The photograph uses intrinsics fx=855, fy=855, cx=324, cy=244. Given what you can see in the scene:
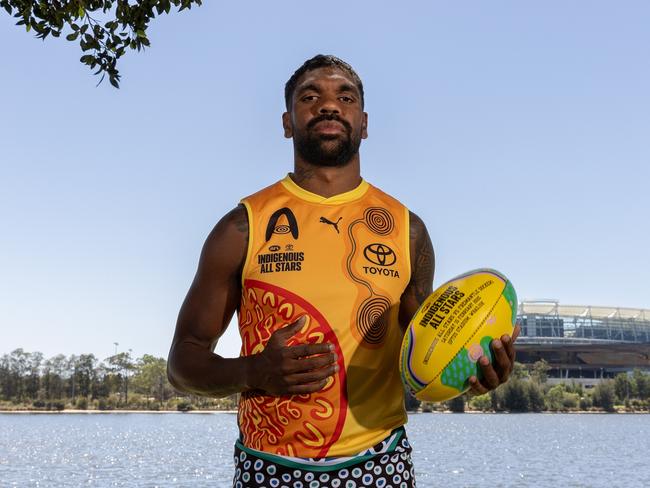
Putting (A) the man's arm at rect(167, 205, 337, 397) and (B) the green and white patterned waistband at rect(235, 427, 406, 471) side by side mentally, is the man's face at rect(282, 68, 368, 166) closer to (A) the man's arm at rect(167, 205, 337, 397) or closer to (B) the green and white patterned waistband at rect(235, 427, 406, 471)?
(A) the man's arm at rect(167, 205, 337, 397)

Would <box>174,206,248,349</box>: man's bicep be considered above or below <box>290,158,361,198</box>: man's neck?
below

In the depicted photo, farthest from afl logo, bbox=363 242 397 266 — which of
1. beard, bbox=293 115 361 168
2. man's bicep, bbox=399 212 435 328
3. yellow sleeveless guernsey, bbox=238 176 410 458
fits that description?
beard, bbox=293 115 361 168

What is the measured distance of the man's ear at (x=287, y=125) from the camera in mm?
4512

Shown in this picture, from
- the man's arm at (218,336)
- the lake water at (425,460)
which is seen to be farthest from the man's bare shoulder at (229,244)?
the lake water at (425,460)

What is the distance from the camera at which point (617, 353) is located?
159625 millimetres

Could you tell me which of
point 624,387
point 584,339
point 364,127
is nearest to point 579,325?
point 584,339

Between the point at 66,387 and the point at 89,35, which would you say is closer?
the point at 89,35

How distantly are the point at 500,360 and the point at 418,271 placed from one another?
704mm

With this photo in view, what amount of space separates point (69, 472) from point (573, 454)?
3659 cm

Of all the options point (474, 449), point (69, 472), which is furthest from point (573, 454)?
point (69, 472)

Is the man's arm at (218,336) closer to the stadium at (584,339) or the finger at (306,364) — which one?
the finger at (306,364)

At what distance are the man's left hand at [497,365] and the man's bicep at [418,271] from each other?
0.51 metres

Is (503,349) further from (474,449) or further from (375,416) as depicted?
(474,449)

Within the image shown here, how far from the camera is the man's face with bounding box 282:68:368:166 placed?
4.25m
